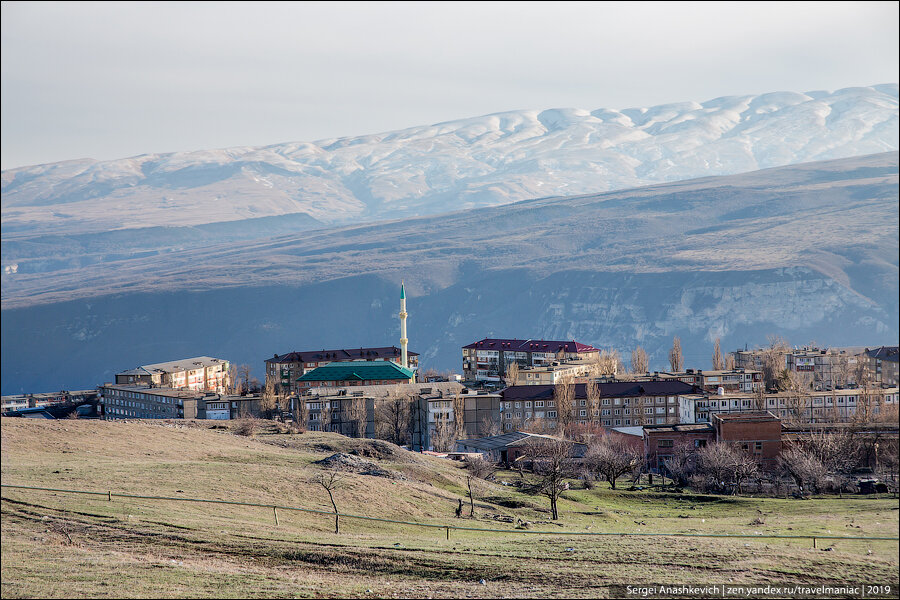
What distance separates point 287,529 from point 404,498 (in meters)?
10.7

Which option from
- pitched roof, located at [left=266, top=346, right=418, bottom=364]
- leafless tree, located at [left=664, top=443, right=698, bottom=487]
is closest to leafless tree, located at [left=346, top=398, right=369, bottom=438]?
leafless tree, located at [left=664, top=443, right=698, bottom=487]

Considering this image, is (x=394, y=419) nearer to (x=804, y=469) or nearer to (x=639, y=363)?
(x=804, y=469)

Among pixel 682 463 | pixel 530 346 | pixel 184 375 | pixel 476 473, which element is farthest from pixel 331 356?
pixel 476 473

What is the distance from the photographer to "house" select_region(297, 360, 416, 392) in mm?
111688

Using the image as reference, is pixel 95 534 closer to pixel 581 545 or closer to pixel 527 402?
pixel 581 545

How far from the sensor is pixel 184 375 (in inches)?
5084

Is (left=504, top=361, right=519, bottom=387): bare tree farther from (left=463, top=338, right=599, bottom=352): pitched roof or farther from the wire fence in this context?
the wire fence

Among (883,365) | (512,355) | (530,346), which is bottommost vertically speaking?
(512,355)

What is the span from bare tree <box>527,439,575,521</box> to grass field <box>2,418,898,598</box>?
1.15 meters

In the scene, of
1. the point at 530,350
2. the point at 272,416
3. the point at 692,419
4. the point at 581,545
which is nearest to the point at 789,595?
the point at 581,545

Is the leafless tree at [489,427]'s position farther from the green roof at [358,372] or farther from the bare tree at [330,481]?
the bare tree at [330,481]

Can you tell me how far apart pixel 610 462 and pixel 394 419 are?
34.3 meters

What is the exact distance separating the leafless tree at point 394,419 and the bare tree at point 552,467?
23127 mm

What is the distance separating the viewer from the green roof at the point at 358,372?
112438 millimetres
